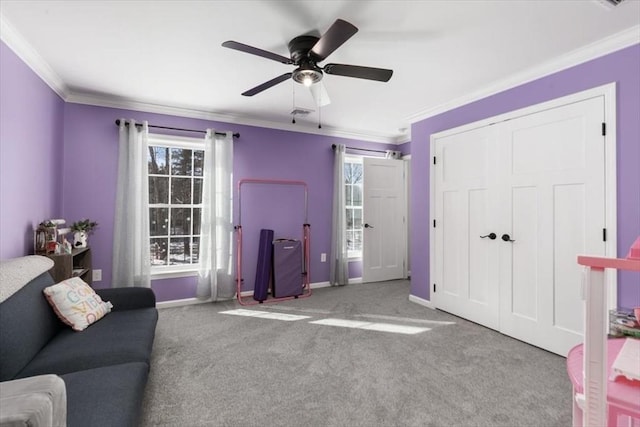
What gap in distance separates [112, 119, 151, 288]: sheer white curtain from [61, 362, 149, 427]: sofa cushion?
2.25 metres

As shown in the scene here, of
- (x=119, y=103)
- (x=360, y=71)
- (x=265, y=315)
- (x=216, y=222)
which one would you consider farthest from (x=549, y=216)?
(x=119, y=103)

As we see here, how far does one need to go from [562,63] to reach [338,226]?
3174mm

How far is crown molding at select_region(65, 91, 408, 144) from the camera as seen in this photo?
11.4 feet

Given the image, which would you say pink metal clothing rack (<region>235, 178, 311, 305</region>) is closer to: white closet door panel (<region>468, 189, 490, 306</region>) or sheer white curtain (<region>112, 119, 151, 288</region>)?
sheer white curtain (<region>112, 119, 151, 288</region>)

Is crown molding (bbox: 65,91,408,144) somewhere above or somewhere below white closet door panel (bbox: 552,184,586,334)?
above

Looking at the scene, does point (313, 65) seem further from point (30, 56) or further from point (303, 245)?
point (303, 245)

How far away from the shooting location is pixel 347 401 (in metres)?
1.95

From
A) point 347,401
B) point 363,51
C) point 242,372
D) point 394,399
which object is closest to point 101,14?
point 363,51

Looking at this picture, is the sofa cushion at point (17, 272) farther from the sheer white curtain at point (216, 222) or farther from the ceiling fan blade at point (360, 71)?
the ceiling fan blade at point (360, 71)

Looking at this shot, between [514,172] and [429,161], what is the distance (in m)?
1.06

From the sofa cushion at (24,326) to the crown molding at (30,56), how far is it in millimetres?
1680

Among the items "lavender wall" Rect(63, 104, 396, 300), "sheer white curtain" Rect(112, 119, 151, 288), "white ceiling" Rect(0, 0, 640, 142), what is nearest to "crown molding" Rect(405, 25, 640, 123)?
"white ceiling" Rect(0, 0, 640, 142)

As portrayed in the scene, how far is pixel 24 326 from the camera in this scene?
1644mm

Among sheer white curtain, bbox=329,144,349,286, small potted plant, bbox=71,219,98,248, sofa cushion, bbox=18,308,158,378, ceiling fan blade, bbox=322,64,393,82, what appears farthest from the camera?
sheer white curtain, bbox=329,144,349,286
